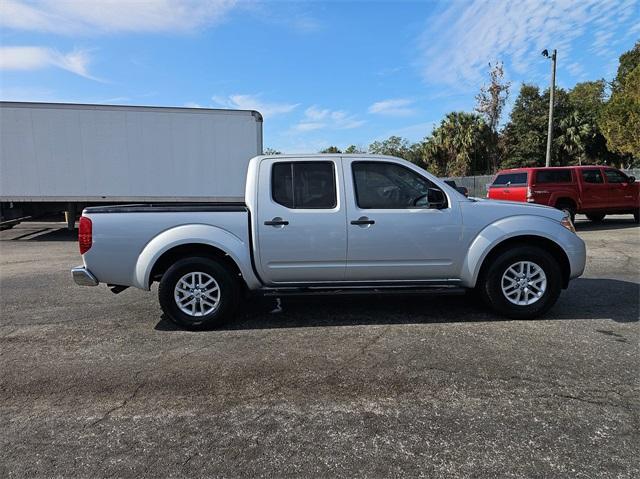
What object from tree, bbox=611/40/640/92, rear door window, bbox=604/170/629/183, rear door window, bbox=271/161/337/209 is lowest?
rear door window, bbox=271/161/337/209

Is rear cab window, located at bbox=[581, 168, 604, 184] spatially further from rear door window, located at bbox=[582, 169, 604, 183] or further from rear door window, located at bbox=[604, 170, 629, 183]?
rear door window, located at bbox=[604, 170, 629, 183]

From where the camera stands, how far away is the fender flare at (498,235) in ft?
16.1

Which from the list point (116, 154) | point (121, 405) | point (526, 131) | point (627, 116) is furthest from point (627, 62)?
point (121, 405)

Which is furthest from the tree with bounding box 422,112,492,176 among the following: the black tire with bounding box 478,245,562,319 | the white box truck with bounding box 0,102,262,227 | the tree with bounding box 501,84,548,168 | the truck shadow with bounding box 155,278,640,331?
the black tire with bounding box 478,245,562,319

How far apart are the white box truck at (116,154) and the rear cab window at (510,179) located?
25.7 ft

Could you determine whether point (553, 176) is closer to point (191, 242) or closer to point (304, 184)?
point (304, 184)

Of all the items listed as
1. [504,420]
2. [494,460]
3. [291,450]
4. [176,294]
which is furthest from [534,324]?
[176,294]

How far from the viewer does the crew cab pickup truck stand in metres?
4.82

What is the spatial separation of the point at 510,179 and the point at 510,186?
256mm

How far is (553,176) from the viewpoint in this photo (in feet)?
45.0

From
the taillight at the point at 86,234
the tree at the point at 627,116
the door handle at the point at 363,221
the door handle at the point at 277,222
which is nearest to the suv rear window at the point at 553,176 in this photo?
the door handle at the point at 363,221

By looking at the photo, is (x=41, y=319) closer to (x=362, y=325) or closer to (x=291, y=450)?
(x=362, y=325)

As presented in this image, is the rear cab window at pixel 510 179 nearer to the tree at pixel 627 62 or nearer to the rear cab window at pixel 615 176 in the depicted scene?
the rear cab window at pixel 615 176

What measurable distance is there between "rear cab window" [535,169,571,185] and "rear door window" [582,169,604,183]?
583 millimetres
